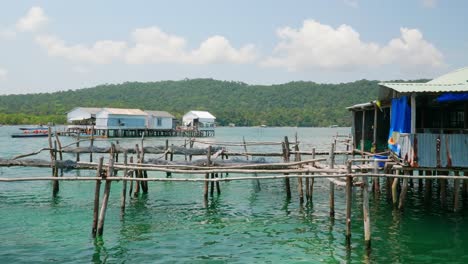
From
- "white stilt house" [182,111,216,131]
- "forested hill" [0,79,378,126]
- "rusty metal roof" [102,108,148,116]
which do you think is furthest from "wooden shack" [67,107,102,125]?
"forested hill" [0,79,378,126]

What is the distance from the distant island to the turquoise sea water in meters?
111

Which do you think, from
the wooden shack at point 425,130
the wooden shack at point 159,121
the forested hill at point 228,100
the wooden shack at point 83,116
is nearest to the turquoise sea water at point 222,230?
the wooden shack at point 425,130

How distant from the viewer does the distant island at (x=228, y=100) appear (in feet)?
454

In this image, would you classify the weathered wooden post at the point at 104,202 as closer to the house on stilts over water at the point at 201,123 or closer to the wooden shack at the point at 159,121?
the wooden shack at the point at 159,121

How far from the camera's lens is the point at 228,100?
545 feet

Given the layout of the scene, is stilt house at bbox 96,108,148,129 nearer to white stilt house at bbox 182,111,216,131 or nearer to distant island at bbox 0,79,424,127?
white stilt house at bbox 182,111,216,131

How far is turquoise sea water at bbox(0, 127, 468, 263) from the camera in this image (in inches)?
424

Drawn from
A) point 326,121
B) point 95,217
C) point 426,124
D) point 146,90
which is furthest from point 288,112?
point 95,217

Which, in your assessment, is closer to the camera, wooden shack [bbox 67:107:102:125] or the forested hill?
wooden shack [bbox 67:107:102:125]

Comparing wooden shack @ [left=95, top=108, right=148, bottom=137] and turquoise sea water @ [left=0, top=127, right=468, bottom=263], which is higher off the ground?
wooden shack @ [left=95, top=108, right=148, bottom=137]

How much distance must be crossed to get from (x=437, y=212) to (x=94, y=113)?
187 ft

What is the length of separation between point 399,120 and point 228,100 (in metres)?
152

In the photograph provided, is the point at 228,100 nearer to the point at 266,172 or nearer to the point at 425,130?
the point at 425,130

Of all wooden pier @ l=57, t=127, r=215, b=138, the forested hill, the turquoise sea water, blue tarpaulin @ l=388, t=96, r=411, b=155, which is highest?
the forested hill
